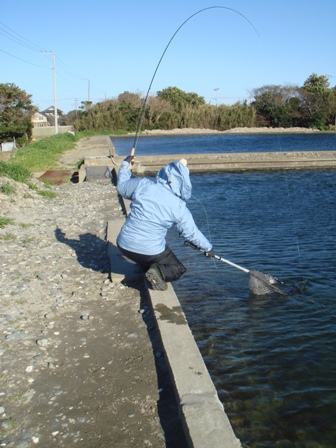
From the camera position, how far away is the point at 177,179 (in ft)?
15.3

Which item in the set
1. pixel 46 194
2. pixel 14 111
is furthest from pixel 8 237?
pixel 14 111

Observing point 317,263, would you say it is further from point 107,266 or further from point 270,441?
point 270,441

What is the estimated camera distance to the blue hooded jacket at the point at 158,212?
4.66 meters

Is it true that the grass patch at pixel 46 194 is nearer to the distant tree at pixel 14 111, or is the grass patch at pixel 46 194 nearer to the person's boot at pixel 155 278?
the person's boot at pixel 155 278

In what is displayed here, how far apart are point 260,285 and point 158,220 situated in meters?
2.10

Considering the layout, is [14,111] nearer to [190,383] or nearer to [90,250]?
[90,250]

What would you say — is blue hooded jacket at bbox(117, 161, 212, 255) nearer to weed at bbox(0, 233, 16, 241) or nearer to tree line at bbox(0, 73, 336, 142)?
weed at bbox(0, 233, 16, 241)

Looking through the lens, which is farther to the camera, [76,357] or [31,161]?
[31,161]

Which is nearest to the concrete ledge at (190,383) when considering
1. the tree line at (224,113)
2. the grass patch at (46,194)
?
the grass patch at (46,194)

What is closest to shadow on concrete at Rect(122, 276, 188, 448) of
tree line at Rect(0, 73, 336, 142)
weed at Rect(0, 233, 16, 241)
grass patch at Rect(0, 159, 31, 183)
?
weed at Rect(0, 233, 16, 241)

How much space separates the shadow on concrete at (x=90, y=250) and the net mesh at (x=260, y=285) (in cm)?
187

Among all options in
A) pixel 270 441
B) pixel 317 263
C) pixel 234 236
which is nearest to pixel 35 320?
pixel 270 441

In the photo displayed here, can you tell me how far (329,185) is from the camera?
17.2 m

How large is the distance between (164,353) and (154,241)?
1247 millimetres
